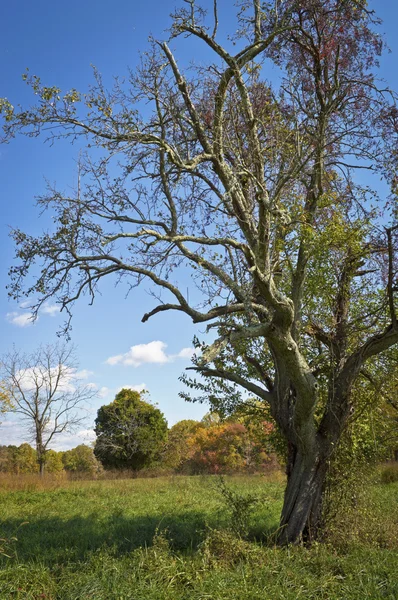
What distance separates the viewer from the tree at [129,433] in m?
32.6

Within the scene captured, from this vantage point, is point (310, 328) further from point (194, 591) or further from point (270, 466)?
point (270, 466)

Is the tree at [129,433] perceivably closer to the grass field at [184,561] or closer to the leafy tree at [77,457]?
the leafy tree at [77,457]

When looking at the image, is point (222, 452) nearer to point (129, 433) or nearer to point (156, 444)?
point (156, 444)

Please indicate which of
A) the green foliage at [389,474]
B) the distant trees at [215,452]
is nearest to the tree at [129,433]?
the distant trees at [215,452]

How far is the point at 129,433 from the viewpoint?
3150 cm

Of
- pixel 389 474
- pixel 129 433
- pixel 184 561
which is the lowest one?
pixel 184 561

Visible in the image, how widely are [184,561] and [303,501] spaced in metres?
2.58

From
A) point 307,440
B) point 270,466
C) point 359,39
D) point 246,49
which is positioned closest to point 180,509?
point 307,440

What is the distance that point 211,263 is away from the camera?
8984 mm

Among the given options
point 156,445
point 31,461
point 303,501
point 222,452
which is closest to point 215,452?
point 222,452

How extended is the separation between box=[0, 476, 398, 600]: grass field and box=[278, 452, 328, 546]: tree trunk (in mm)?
389

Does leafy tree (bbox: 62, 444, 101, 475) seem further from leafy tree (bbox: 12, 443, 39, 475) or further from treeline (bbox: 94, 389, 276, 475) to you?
treeline (bbox: 94, 389, 276, 475)

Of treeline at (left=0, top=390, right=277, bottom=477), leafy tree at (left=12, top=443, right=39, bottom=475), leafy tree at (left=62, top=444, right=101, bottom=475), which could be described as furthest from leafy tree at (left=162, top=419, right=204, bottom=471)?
leafy tree at (left=62, top=444, right=101, bottom=475)

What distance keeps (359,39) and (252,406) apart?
804cm
